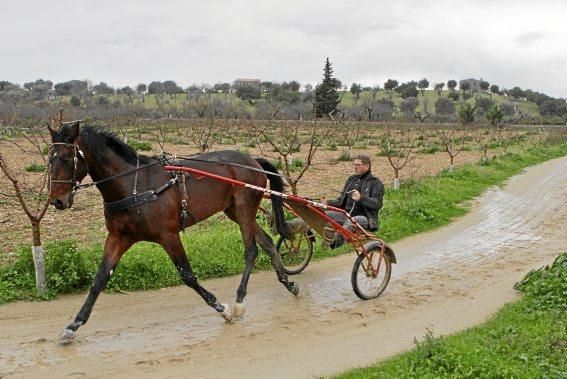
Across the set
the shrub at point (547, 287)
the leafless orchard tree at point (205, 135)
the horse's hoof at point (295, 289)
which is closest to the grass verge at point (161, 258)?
the horse's hoof at point (295, 289)

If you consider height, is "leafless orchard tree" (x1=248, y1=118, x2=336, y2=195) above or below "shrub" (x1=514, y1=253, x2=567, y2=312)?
above

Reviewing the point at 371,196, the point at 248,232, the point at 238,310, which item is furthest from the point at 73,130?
the point at 371,196

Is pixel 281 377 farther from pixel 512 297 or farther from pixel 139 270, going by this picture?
pixel 512 297

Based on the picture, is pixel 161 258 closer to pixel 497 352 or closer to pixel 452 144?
pixel 497 352

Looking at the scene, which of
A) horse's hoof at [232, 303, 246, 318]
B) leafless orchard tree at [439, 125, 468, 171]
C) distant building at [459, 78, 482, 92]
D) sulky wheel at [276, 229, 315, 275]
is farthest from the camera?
distant building at [459, 78, 482, 92]

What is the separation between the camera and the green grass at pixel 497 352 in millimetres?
4656

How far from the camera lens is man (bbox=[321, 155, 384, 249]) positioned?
7238 mm

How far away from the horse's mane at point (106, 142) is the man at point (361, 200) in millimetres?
2850

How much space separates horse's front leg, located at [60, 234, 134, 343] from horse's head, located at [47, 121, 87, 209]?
2.40 feet

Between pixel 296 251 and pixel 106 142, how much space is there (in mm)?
3775

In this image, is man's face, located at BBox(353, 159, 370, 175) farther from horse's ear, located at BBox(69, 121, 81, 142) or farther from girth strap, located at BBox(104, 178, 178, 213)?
horse's ear, located at BBox(69, 121, 81, 142)

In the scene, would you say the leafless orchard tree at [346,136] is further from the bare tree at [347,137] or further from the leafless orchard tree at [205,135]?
the leafless orchard tree at [205,135]

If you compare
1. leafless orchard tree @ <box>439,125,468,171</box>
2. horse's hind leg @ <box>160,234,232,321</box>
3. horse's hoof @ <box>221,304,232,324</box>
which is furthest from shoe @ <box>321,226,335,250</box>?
leafless orchard tree @ <box>439,125,468,171</box>

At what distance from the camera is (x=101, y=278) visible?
5.58 metres
